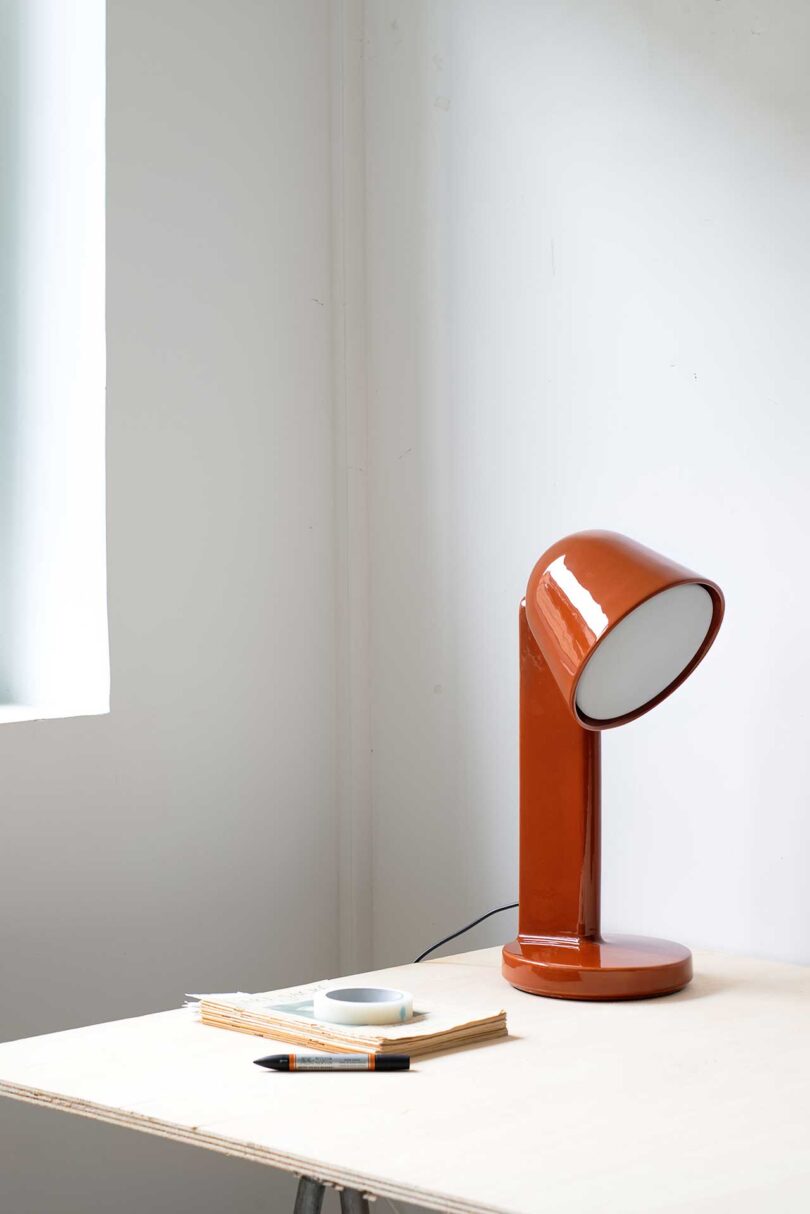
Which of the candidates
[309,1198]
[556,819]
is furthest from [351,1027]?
[556,819]

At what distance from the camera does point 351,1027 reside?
1.05 meters

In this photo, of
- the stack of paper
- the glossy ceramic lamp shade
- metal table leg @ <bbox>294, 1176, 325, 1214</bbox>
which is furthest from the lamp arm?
metal table leg @ <bbox>294, 1176, 325, 1214</bbox>

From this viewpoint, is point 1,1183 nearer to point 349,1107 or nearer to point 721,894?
point 349,1107

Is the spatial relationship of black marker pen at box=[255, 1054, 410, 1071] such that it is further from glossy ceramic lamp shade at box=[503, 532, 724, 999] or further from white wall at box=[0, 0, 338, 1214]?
white wall at box=[0, 0, 338, 1214]

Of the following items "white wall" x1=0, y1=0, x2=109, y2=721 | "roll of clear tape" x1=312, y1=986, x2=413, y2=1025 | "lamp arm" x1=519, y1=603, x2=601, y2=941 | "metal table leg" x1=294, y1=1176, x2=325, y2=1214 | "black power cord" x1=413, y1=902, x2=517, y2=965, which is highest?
"white wall" x1=0, y1=0, x2=109, y2=721

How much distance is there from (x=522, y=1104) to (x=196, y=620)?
2.75 feet

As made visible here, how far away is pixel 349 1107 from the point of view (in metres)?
0.90

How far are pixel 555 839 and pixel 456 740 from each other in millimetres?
421

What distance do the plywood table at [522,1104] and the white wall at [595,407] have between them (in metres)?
0.33

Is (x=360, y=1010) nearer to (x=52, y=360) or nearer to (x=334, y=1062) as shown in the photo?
(x=334, y=1062)

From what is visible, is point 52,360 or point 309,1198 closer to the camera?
point 309,1198

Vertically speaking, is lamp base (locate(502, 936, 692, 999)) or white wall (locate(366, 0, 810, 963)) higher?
white wall (locate(366, 0, 810, 963))

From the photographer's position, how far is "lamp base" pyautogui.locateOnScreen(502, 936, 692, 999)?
1179mm

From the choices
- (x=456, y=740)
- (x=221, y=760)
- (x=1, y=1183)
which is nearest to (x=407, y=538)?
(x=456, y=740)
